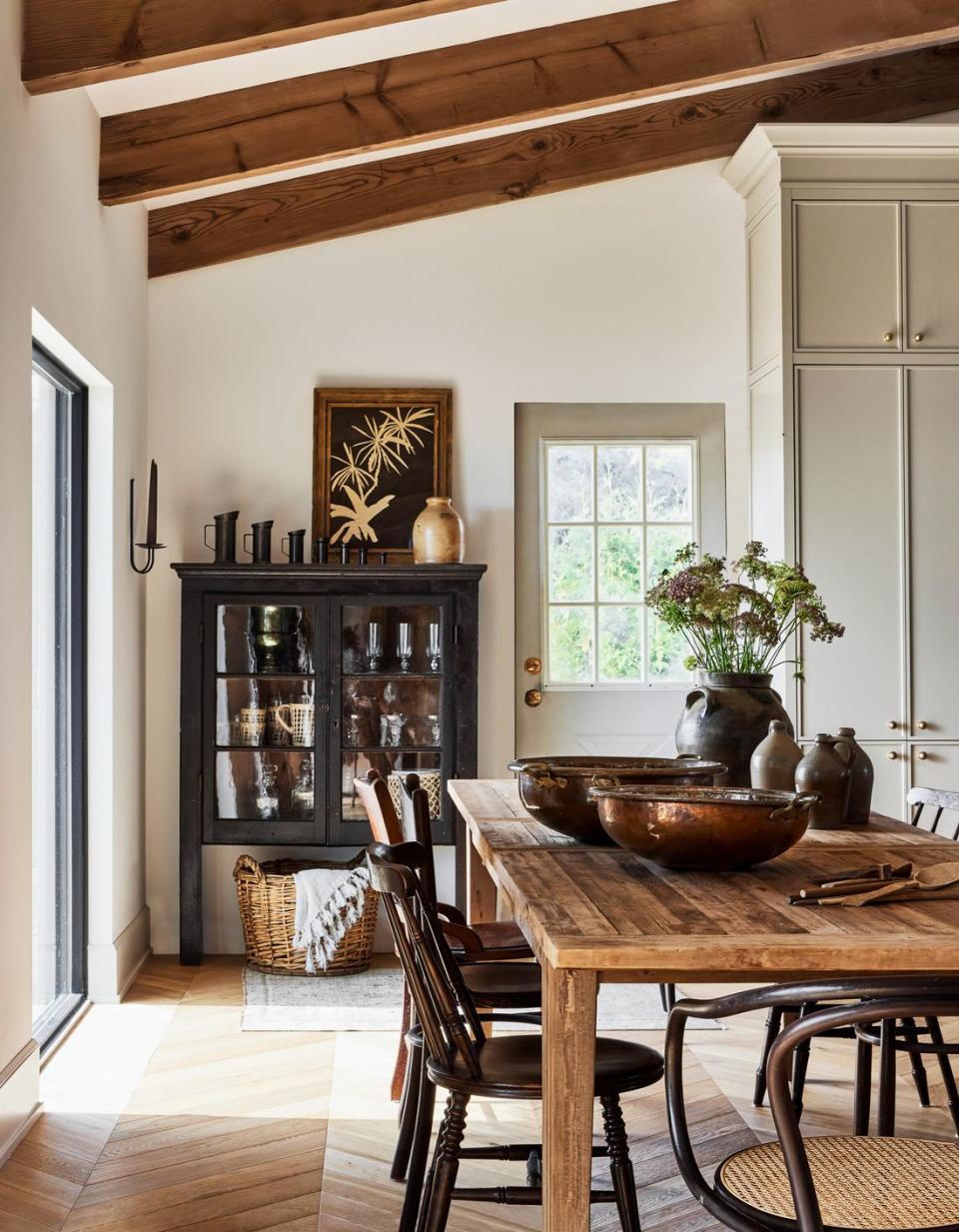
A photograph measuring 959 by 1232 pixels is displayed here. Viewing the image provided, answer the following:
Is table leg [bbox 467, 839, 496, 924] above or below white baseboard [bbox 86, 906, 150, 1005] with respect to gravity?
above

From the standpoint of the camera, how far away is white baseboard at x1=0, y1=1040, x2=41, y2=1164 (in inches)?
119

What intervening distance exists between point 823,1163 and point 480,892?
1792mm

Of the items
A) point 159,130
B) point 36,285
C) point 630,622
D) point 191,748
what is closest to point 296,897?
point 191,748

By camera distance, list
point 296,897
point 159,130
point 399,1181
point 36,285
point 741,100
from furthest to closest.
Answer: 1. point 741,100
2. point 296,897
3. point 159,130
4. point 36,285
5. point 399,1181

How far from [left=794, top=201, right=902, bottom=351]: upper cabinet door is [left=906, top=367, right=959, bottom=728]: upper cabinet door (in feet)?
0.77

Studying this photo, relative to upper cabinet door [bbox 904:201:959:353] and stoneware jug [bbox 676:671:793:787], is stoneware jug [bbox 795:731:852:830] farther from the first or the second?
upper cabinet door [bbox 904:201:959:353]

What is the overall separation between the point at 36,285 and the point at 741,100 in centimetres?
299

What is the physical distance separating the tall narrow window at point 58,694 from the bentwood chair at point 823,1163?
2.60 m

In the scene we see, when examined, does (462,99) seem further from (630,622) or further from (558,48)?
(630,622)

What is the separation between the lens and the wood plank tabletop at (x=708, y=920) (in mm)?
1591

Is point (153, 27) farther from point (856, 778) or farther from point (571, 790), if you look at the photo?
point (856, 778)

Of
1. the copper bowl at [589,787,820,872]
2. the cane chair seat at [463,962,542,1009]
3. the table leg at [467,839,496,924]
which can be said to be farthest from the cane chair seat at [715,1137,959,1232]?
the table leg at [467,839,496,924]

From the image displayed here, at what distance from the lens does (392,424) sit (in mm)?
5203

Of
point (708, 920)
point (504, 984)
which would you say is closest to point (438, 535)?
point (504, 984)
